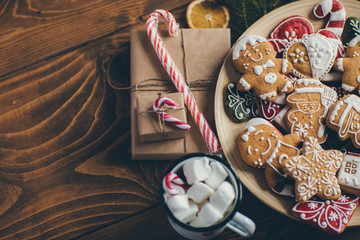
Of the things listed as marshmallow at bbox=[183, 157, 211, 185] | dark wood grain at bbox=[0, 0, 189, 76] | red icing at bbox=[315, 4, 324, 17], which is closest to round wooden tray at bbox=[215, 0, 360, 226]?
red icing at bbox=[315, 4, 324, 17]

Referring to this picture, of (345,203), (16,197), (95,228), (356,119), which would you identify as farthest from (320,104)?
(16,197)

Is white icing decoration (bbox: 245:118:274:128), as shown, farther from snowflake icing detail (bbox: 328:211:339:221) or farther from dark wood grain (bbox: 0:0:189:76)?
dark wood grain (bbox: 0:0:189:76)

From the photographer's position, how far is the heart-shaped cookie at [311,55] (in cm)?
112

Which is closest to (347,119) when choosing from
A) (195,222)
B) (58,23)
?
(195,222)

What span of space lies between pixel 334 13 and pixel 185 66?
58 centimetres

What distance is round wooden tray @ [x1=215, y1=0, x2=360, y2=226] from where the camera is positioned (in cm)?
109

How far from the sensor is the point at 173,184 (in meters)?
0.92

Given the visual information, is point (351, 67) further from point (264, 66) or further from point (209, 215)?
point (209, 215)

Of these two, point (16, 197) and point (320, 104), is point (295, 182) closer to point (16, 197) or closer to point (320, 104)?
point (320, 104)

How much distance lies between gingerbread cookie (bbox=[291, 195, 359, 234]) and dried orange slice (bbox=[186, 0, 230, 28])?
2.66 ft

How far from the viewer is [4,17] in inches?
57.5

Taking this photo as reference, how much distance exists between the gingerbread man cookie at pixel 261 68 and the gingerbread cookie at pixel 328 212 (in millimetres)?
376

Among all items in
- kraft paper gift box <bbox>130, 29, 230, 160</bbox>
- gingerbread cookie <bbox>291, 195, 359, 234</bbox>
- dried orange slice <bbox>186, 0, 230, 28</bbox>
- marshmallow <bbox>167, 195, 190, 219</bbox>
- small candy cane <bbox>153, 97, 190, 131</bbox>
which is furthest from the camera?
dried orange slice <bbox>186, 0, 230, 28</bbox>

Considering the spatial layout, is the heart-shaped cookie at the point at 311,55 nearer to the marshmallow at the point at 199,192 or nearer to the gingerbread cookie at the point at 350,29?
the gingerbread cookie at the point at 350,29
